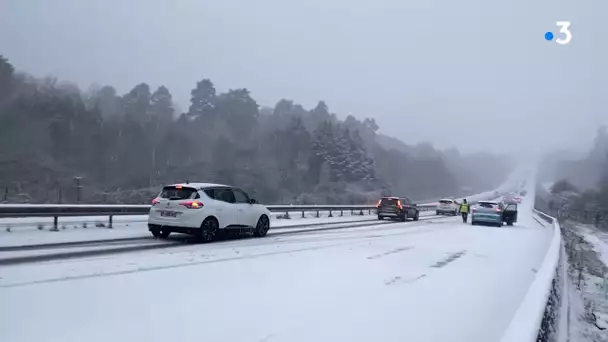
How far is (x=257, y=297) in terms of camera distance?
7305 millimetres

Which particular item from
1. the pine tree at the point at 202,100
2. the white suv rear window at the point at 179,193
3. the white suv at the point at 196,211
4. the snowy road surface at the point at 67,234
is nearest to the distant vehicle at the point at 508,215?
the white suv at the point at 196,211

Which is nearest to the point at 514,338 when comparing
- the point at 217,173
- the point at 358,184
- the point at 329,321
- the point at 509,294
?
the point at 329,321

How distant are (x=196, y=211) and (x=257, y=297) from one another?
6910mm

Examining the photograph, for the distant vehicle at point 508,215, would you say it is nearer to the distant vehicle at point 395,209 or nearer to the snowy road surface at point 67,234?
the distant vehicle at point 395,209

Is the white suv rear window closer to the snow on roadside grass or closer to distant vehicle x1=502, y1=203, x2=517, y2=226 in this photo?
the snow on roadside grass

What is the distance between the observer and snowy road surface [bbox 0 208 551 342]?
565 centimetres

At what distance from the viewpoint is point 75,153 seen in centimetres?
7019

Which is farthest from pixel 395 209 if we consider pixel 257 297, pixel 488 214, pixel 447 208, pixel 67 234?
pixel 257 297

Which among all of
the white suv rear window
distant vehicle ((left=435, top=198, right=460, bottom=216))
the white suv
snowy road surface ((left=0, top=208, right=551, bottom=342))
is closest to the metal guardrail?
snowy road surface ((left=0, top=208, right=551, bottom=342))

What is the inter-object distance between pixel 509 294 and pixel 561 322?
111cm

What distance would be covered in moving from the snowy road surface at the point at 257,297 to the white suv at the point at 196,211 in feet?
6.03

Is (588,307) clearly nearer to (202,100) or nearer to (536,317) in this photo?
(536,317)

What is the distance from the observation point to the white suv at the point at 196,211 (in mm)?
13758

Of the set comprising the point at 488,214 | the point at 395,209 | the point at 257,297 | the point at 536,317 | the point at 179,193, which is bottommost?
the point at 488,214
